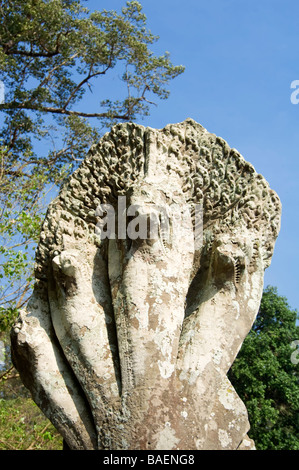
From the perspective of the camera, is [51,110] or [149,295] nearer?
[149,295]

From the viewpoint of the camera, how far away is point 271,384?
38.8 ft

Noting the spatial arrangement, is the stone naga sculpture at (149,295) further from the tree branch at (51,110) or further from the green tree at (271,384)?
the green tree at (271,384)

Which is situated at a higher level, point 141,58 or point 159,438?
point 141,58

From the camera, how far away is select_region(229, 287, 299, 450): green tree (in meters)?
11.1

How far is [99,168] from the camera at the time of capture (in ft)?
10.6

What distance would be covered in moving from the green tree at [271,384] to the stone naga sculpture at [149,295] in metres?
8.93

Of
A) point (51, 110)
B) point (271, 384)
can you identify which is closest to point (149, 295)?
point (51, 110)

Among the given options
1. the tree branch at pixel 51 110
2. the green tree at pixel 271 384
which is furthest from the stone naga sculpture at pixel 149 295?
the green tree at pixel 271 384

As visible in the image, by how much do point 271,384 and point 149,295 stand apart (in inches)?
402

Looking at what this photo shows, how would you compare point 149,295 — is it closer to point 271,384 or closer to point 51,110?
point 51,110

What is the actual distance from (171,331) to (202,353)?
254mm

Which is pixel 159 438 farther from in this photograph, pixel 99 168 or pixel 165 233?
pixel 99 168

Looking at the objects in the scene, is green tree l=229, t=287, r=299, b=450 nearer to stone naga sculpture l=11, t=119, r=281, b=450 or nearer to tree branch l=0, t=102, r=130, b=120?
tree branch l=0, t=102, r=130, b=120
